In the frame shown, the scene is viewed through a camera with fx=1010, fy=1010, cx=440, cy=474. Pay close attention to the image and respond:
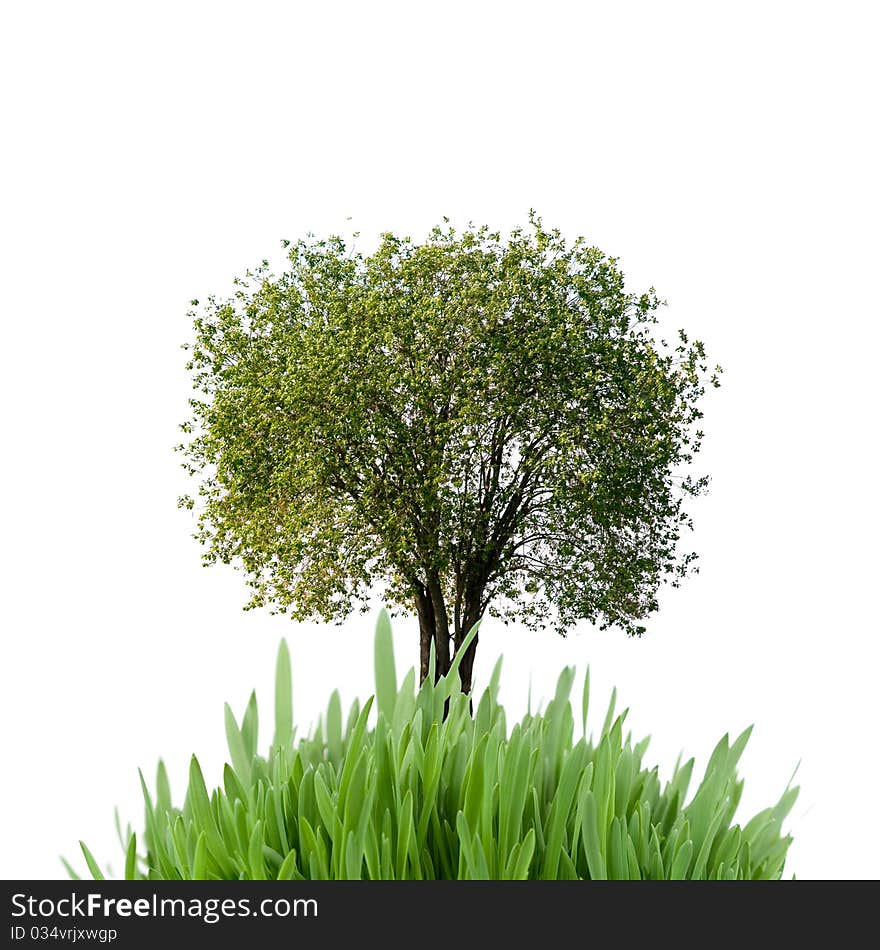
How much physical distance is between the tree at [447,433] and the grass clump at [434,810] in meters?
7.33

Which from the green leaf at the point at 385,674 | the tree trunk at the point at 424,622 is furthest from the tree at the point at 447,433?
the green leaf at the point at 385,674

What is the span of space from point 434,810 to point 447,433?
26.3 feet

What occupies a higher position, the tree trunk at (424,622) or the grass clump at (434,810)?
the tree trunk at (424,622)

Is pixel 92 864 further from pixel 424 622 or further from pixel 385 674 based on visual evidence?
pixel 424 622

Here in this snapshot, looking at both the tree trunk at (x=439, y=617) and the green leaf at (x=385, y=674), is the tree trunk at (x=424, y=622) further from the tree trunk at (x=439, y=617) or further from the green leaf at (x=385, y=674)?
the green leaf at (x=385, y=674)

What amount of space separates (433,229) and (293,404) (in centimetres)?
272

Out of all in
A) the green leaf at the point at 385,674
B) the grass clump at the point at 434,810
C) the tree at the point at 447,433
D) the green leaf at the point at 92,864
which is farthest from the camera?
the tree at the point at 447,433

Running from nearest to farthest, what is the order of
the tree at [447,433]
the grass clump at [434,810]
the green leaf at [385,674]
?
the grass clump at [434,810], the green leaf at [385,674], the tree at [447,433]

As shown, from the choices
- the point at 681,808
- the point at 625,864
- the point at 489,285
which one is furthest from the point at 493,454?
the point at 625,864

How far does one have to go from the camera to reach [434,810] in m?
3.43

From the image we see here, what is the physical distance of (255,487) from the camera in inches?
477

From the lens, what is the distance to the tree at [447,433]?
11531 mm
